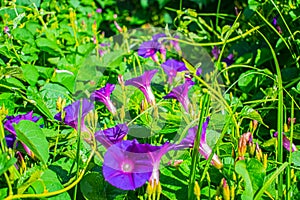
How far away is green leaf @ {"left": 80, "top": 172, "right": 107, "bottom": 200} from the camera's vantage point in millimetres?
1130

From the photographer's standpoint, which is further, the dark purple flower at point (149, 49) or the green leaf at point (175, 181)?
the dark purple flower at point (149, 49)

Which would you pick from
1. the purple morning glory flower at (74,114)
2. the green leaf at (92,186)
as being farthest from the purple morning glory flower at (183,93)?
the green leaf at (92,186)

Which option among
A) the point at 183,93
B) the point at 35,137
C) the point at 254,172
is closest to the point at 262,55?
the point at 183,93

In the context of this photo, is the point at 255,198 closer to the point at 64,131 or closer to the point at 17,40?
the point at 64,131

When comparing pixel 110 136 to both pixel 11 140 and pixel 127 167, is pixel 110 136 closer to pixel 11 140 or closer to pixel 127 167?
pixel 127 167

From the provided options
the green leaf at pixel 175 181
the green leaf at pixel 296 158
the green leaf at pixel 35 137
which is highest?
the green leaf at pixel 35 137

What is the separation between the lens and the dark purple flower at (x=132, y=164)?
3.53ft

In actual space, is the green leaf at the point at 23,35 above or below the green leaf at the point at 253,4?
below

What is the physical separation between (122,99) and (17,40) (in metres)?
0.56

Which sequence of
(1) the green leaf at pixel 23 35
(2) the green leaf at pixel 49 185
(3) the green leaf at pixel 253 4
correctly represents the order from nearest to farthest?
(2) the green leaf at pixel 49 185 < (1) the green leaf at pixel 23 35 < (3) the green leaf at pixel 253 4

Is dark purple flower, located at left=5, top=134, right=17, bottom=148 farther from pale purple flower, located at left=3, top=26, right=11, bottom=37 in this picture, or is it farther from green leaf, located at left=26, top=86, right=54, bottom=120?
pale purple flower, located at left=3, top=26, right=11, bottom=37

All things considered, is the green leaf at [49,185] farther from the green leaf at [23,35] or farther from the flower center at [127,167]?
the green leaf at [23,35]

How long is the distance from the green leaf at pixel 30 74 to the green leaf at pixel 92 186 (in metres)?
0.70

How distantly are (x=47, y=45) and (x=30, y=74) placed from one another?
0.19 m
